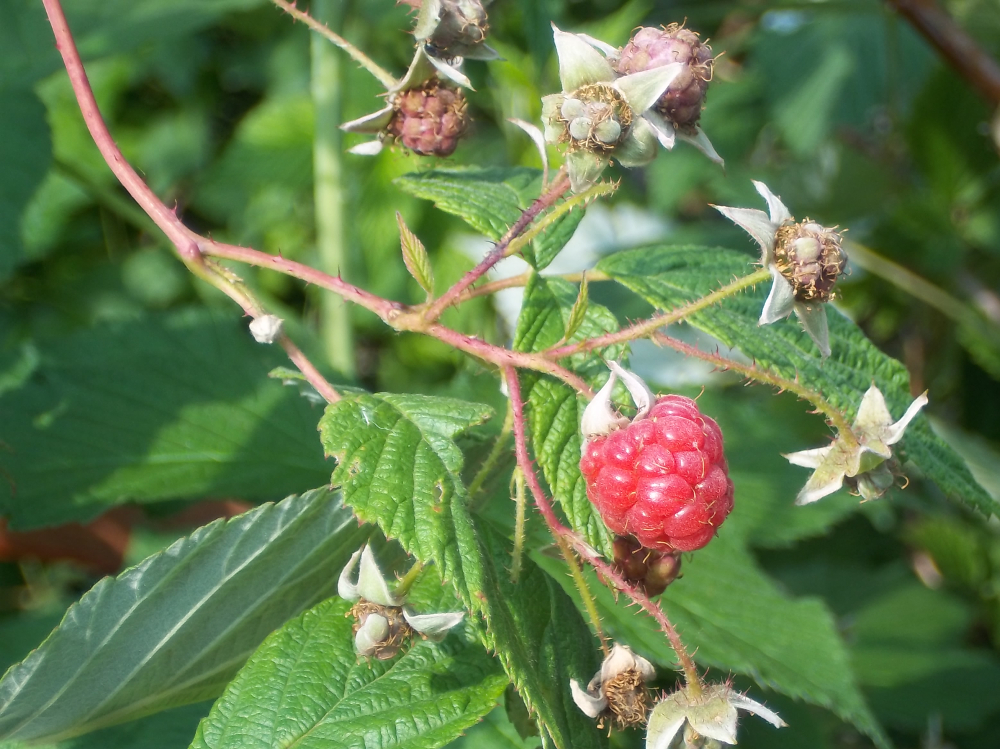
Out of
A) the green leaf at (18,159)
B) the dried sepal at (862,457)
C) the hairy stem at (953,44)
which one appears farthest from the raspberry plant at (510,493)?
the hairy stem at (953,44)

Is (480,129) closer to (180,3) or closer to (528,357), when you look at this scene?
(180,3)

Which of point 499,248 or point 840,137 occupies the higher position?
point 499,248

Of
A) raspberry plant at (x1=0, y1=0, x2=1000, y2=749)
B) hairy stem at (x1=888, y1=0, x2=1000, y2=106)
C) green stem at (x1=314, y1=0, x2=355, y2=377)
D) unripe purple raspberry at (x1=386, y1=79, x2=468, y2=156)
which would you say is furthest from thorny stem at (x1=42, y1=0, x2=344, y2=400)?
hairy stem at (x1=888, y1=0, x2=1000, y2=106)

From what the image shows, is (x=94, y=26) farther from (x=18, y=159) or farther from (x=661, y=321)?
(x=661, y=321)

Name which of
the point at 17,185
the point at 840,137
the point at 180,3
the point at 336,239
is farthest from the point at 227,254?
the point at 840,137

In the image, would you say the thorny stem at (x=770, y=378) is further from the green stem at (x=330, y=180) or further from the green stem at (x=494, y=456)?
the green stem at (x=330, y=180)

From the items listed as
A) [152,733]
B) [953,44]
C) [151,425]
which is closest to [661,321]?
[152,733]
